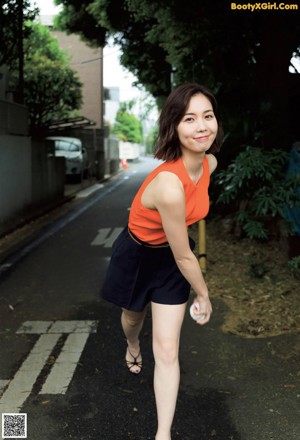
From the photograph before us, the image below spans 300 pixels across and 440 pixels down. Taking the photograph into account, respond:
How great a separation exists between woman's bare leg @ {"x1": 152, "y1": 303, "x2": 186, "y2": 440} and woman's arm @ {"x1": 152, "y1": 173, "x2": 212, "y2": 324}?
259 mm

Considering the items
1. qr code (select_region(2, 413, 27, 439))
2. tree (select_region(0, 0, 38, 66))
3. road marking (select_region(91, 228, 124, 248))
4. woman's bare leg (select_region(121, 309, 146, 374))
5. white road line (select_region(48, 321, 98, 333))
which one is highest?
tree (select_region(0, 0, 38, 66))

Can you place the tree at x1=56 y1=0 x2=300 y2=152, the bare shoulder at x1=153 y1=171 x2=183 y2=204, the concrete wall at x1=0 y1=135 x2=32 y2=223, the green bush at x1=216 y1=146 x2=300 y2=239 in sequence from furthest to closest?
the concrete wall at x1=0 y1=135 x2=32 y2=223
the tree at x1=56 y1=0 x2=300 y2=152
the green bush at x1=216 y1=146 x2=300 y2=239
the bare shoulder at x1=153 y1=171 x2=183 y2=204

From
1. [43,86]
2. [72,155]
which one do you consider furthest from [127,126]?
[72,155]

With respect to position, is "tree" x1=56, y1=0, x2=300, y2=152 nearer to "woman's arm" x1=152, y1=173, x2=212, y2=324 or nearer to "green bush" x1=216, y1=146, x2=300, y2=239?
"green bush" x1=216, y1=146, x2=300, y2=239

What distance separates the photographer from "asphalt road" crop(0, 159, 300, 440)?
3127 millimetres

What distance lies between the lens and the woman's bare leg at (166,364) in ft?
8.87

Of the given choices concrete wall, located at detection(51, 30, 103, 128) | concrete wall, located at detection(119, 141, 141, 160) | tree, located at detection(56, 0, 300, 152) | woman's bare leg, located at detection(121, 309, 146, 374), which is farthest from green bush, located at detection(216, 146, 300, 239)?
concrete wall, located at detection(119, 141, 141, 160)

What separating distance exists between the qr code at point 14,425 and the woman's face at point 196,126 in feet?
6.31

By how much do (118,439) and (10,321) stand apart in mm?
2505

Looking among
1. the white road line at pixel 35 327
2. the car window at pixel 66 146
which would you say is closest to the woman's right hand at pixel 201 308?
the white road line at pixel 35 327

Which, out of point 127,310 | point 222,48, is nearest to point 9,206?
point 222,48

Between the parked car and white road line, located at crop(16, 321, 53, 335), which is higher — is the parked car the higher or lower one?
the higher one

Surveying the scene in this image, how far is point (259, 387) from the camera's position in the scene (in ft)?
11.9

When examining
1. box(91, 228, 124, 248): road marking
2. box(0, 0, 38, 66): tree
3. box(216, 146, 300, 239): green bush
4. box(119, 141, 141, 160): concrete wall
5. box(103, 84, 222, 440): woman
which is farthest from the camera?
box(119, 141, 141, 160): concrete wall
